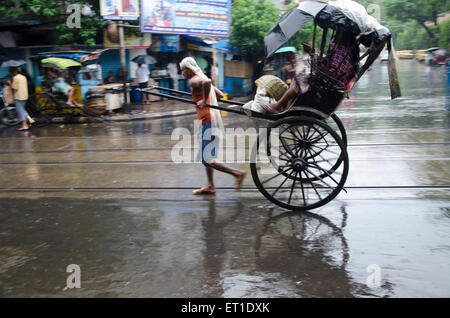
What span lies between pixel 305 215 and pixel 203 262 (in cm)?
151

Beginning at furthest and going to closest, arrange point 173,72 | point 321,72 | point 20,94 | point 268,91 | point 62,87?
point 173,72 → point 62,87 → point 20,94 → point 268,91 → point 321,72

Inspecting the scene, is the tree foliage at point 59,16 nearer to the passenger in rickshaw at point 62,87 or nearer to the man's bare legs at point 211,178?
the passenger in rickshaw at point 62,87

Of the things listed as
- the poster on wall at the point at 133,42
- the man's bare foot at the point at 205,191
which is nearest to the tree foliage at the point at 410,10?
the poster on wall at the point at 133,42

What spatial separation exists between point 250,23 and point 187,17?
2.99m

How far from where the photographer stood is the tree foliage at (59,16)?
14133mm

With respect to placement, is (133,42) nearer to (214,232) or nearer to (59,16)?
(59,16)

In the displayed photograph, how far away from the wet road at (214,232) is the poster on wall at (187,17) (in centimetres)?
912

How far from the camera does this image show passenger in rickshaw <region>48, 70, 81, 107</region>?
13.0 metres

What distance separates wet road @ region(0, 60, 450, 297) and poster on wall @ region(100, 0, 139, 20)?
292 inches

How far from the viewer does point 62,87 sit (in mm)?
13156

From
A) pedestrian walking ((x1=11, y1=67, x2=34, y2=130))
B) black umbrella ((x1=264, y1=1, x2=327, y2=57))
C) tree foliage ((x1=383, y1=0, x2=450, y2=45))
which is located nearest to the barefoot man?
black umbrella ((x1=264, y1=1, x2=327, y2=57))

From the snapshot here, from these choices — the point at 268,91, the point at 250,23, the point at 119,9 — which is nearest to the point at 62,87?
the point at 119,9

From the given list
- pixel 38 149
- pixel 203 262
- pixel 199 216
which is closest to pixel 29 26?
pixel 38 149
